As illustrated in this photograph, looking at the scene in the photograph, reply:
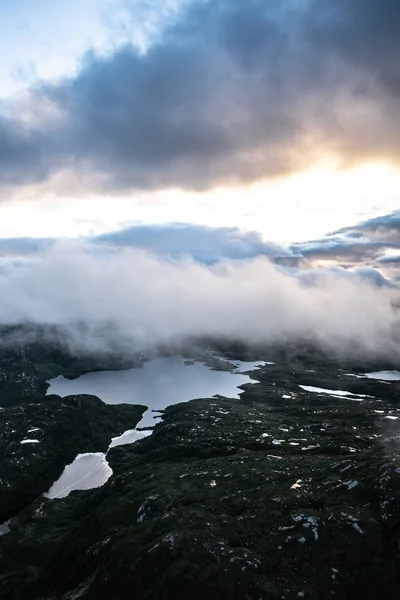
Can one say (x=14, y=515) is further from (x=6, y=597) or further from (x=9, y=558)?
(x=6, y=597)

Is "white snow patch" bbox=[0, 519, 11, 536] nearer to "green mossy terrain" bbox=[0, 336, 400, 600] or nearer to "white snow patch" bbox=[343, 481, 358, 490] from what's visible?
"green mossy terrain" bbox=[0, 336, 400, 600]

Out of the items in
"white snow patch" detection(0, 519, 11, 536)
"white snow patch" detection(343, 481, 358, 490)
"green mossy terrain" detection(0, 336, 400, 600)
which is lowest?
"white snow patch" detection(0, 519, 11, 536)

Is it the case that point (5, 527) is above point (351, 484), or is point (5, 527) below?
below

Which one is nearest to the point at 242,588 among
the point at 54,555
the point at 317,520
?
the point at 317,520

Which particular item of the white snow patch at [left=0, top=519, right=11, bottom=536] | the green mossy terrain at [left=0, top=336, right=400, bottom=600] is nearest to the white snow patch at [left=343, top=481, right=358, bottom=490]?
the green mossy terrain at [left=0, top=336, right=400, bottom=600]

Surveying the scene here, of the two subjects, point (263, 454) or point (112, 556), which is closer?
point (112, 556)

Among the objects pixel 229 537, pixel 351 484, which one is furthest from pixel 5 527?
pixel 351 484

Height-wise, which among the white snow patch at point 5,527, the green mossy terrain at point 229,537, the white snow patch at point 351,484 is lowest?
the white snow patch at point 5,527

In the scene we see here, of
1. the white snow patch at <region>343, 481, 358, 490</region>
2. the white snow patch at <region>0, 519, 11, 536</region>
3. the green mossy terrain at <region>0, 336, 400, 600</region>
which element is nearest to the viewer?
the green mossy terrain at <region>0, 336, 400, 600</region>

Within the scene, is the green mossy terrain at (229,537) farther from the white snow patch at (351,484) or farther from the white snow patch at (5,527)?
the white snow patch at (5,527)

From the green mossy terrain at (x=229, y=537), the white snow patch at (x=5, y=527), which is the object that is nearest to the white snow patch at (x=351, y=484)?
the green mossy terrain at (x=229, y=537)

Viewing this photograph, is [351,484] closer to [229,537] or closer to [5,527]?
[229,537]
